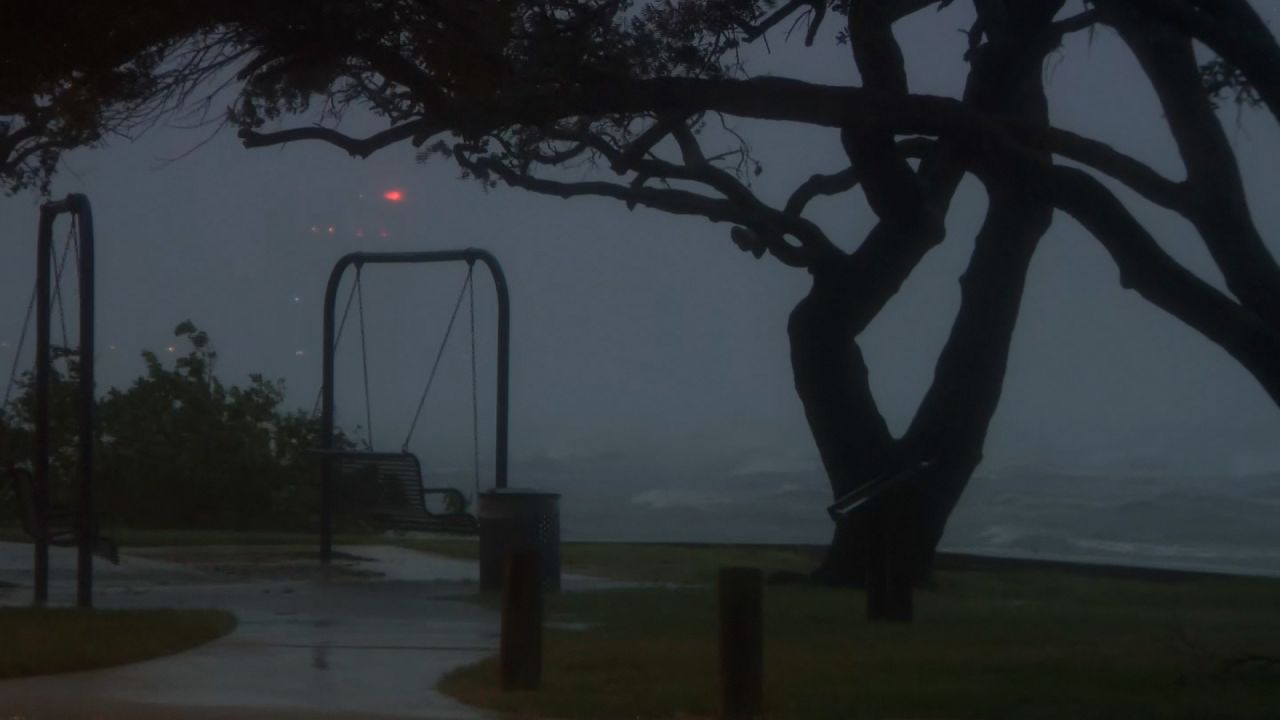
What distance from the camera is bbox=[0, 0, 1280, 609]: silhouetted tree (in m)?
10.6

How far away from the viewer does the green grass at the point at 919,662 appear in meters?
8.64

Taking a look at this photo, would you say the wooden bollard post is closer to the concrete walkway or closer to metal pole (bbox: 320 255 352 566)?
the concrete walkway

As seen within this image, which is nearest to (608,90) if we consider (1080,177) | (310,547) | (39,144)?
(1080,177)

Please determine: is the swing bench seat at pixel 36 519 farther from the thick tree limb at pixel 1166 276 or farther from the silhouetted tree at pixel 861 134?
the thick tree limb at pixel 1166 276

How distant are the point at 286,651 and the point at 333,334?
744 centimetres

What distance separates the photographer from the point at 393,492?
53.4 feet

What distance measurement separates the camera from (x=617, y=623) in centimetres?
1243

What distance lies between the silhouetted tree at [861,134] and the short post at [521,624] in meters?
3.48

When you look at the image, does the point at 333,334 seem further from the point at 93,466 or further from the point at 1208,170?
the point at 1208,170

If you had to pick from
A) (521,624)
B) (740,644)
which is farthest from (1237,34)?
(521,624)

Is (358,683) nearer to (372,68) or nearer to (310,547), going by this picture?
(372,68)

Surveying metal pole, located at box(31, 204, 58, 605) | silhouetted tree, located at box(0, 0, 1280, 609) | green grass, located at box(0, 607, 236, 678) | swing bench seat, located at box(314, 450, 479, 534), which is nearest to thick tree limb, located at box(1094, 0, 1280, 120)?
silhouetted tree, located at box(0, 0, 1280, 609)

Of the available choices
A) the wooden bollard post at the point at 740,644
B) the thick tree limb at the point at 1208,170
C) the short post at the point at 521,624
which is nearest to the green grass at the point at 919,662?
the short post at the point at 521,624

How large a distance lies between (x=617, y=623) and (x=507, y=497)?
230 centimetres
